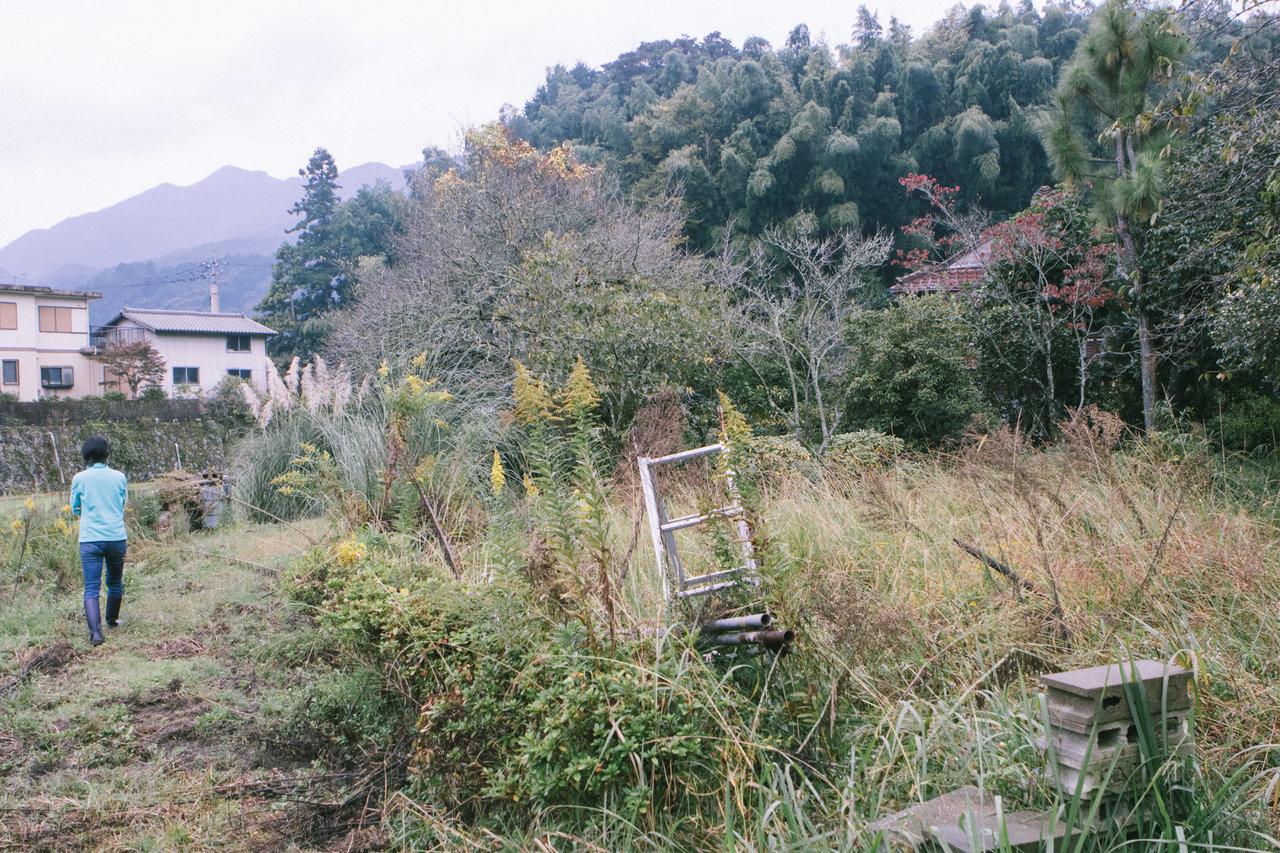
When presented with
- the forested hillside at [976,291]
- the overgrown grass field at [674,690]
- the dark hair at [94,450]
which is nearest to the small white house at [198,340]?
the forested hillside at [976,291]

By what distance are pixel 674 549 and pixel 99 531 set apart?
4.08 meters

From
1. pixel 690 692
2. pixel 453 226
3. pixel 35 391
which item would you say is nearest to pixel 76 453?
pixel 453 226

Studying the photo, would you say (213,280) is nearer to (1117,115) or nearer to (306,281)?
(306,281)

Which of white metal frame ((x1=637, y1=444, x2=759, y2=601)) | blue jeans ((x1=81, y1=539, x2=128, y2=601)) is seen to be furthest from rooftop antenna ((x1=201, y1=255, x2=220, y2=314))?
white metal frame ((x1=637, y1=444, x2=759, y2=601))

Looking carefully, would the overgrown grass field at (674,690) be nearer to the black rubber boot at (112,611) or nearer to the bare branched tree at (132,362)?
the black rubber boot at (112,611)

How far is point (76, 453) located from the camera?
14.8 metres

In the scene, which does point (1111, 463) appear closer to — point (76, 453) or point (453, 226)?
point (453, 226)

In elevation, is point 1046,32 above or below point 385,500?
above

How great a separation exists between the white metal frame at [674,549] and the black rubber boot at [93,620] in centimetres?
381

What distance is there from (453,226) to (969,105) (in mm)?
20354

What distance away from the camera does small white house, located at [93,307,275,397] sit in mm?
38625

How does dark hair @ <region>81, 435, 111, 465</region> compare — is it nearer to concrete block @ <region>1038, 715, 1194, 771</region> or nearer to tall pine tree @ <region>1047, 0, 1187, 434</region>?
concrete block @ <region>1038, 715, 1194, 771</region>

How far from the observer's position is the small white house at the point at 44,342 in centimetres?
3284

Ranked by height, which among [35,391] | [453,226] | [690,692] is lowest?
[690,692]
